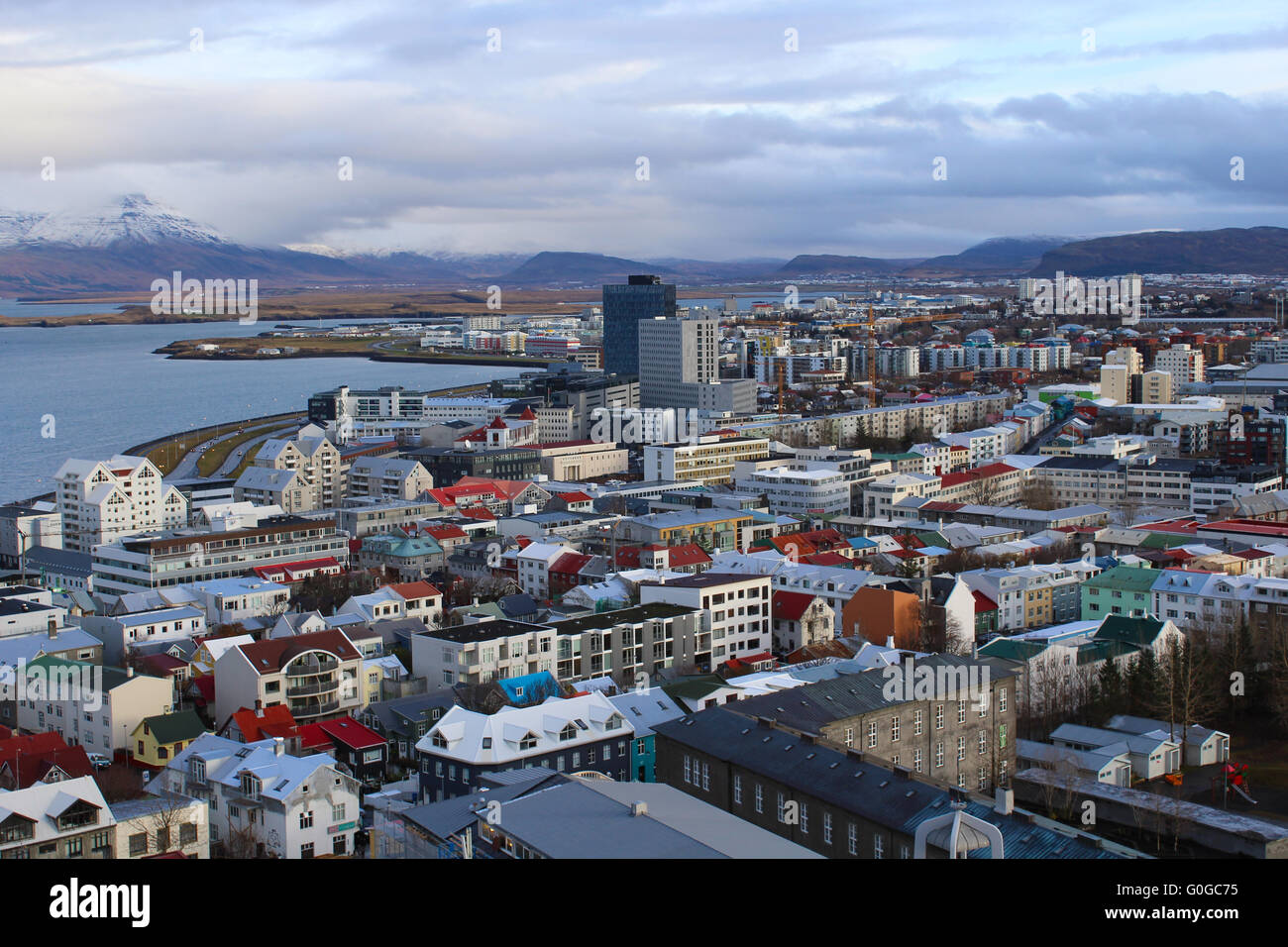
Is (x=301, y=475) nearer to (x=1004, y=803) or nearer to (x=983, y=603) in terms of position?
(x=983, y=603)

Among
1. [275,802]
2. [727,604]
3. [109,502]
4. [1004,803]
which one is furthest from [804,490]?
[1004,803]

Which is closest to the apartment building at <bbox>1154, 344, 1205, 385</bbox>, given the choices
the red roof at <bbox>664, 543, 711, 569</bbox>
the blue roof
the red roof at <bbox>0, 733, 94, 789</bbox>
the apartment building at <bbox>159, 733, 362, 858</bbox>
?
the red roof at <bbox>664, 543, 711, 569</bbox>

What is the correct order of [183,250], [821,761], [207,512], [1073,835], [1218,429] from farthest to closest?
1. [183,250]
2. [1218,429]
3. [207,512]
4. [821,761]
5. [1073,835]

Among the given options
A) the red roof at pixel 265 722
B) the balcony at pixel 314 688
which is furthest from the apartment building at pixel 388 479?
the red roof at pixel 265 722

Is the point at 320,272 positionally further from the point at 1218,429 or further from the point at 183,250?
the point at 1218,429

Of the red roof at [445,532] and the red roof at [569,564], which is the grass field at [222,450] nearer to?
the red roof at [445,532]
